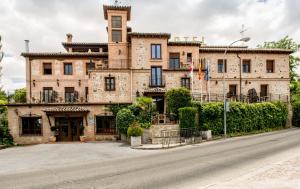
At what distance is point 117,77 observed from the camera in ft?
90.5

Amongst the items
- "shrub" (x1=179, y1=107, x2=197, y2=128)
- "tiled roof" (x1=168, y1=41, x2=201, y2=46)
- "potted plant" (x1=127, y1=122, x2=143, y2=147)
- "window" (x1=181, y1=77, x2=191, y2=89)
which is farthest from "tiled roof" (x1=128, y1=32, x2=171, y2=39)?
"potted plant" (x1=127, y1=122, x2=143, y2=147)

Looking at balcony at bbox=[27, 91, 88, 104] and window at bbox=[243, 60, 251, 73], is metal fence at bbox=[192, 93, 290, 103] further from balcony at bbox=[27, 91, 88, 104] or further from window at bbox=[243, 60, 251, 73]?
balcony at bbox=[27, 91, 88, 104]

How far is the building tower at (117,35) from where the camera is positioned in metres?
30.3

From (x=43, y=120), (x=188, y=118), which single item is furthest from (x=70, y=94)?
(x=188, y=118)

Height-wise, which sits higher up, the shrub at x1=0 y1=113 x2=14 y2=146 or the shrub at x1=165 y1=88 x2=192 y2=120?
the shrub at x1=165 y1=88 x2=192 y2=120

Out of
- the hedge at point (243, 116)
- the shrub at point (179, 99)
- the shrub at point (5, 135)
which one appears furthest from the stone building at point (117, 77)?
the hedge at point (243, 116)

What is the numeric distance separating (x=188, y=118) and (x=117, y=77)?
10.7 metres

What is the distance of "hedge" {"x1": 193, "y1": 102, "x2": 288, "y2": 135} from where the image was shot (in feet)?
75.3

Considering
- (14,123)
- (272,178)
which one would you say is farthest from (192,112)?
(14,123)

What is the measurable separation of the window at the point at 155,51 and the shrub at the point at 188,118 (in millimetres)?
10231

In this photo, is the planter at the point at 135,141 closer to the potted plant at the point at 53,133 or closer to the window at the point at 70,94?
the potted plant at the point at 53,133

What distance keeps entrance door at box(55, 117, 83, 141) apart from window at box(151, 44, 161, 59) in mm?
12513

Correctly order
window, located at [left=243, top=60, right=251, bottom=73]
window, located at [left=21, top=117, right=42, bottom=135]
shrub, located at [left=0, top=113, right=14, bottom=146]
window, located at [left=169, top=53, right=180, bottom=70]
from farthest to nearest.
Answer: window, located at [left=243, top=60, right=251, bottom=73] < window, located at [left=169, top=53, right=180, bottom=70] < window, located at [left=21, top=117, right=42, bottom=135] < shrub, located at [left=0, top=113, right=14, bottom=146]

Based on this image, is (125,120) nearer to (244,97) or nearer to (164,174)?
(164,174)
